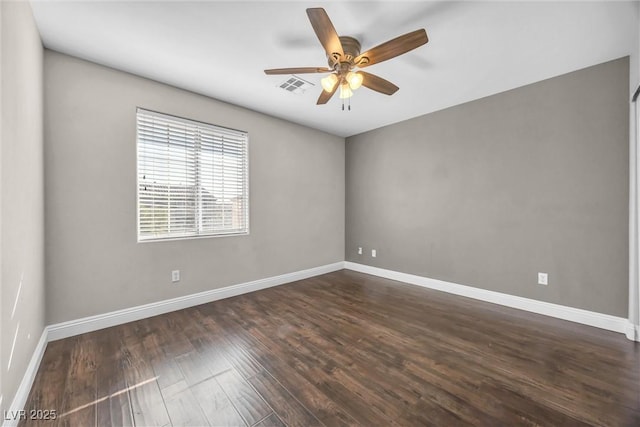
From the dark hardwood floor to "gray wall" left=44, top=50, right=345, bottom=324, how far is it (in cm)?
40

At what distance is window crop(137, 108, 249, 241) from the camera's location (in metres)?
2.79

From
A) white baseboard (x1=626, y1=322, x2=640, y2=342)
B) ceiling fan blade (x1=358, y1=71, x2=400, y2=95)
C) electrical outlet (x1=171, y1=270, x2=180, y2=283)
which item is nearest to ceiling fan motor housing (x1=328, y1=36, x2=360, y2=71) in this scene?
ceiling fan blade (x1=358, y1=71, x2=400, y2=95)

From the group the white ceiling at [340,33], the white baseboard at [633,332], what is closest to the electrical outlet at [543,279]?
the white baseboard at [633,332]

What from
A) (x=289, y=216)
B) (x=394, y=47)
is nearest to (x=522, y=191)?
(x=394, y=47)

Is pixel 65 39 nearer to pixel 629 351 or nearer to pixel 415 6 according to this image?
pixel 415 6

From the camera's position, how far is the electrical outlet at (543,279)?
282 centimetres

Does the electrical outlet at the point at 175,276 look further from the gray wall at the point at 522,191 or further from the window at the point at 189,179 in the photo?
the gray wall at the point at 522,191

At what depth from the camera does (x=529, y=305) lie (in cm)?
291

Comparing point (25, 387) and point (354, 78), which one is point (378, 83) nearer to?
point (354, 78)

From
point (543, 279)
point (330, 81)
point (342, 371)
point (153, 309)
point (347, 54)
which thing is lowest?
point (342, 371)

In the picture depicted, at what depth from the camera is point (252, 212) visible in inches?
145

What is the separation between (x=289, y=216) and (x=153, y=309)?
2.15m

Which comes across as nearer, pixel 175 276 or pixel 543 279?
pixel 543 279

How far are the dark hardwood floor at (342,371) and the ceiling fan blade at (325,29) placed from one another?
7.72 ft
